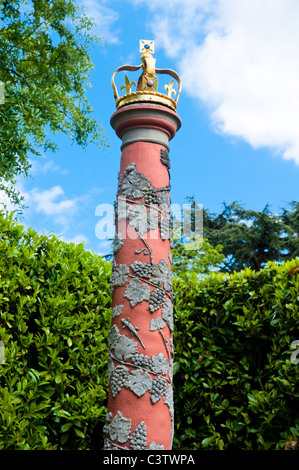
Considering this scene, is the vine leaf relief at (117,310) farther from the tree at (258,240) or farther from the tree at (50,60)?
the tree at (258,240)

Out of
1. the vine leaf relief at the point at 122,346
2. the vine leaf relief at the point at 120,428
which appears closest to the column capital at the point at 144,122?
the vine leaf relief at the point at 122,346

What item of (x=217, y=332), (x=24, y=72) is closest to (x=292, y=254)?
(x=24, y=72)

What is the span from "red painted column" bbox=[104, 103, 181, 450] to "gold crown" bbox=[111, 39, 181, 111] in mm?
88

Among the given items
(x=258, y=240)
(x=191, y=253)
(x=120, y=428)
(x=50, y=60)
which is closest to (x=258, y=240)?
(x=258, y=240)

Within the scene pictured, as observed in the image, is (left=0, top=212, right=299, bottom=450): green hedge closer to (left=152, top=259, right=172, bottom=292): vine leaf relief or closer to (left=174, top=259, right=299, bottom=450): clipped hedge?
(left=174, top=259, right=299, bottom=450): clipped hedge

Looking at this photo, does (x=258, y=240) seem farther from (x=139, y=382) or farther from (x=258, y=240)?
(x=139, y=382)

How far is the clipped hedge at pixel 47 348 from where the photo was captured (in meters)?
4.05

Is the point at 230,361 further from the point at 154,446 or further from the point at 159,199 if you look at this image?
the point at 159,199

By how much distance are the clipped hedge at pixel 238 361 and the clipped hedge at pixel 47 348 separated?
37.4 inches

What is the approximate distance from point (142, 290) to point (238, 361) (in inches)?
80.7

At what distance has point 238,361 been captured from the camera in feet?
16.1

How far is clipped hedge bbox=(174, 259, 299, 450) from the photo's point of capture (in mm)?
4379

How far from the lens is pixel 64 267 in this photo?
182 inches

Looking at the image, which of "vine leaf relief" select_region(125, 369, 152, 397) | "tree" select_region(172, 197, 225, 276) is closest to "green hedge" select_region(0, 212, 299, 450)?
"vine leaf relief" select_region(125, 369, 152, 397)
